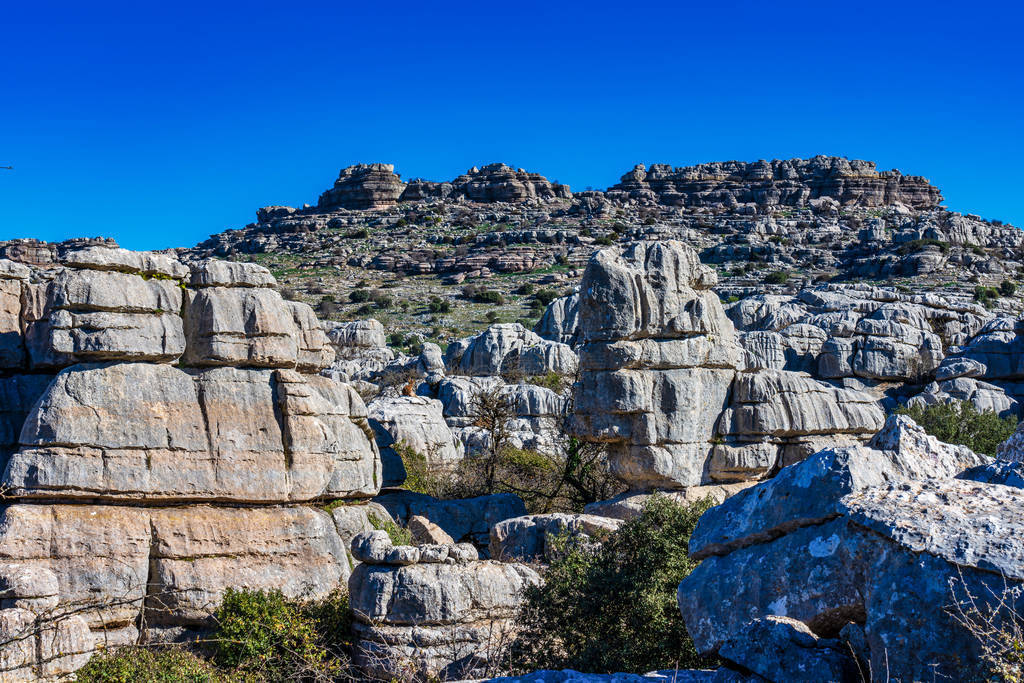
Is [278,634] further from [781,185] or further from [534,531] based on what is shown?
[781,185]

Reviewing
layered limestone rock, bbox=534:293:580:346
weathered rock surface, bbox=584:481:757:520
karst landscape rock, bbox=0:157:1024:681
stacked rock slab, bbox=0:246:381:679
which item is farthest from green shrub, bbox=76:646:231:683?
layered limestone rock, bbox=534:293:580:346

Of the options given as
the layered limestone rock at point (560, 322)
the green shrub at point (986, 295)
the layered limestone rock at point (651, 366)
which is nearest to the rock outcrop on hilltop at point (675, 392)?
the layered limestone rock at point (651, 366)

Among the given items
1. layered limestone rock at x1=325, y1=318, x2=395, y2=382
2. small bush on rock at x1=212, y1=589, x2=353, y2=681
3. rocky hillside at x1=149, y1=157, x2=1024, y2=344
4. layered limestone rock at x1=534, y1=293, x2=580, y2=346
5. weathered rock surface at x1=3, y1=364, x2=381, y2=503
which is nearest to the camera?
small bush on rock at x1=212, y1=589, x2=353, y2=681

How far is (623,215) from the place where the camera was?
276 feet

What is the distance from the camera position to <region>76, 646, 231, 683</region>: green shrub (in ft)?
35.3

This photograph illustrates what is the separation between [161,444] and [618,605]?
6.97m

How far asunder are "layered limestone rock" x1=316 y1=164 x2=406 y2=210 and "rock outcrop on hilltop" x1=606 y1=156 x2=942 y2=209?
2061 centimetres

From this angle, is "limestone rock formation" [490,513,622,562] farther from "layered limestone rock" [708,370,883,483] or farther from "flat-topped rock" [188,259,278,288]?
"flat-topped rock" [188,259,278,288]

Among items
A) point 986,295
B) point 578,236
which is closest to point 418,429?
point 986,295

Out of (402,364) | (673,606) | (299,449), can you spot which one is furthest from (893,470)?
(402,364)

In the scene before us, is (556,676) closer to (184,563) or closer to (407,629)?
(407,629)

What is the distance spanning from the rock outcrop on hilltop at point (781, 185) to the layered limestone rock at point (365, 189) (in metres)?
20.6

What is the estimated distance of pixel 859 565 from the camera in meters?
4.66

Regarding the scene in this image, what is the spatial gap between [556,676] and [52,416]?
9.57m
